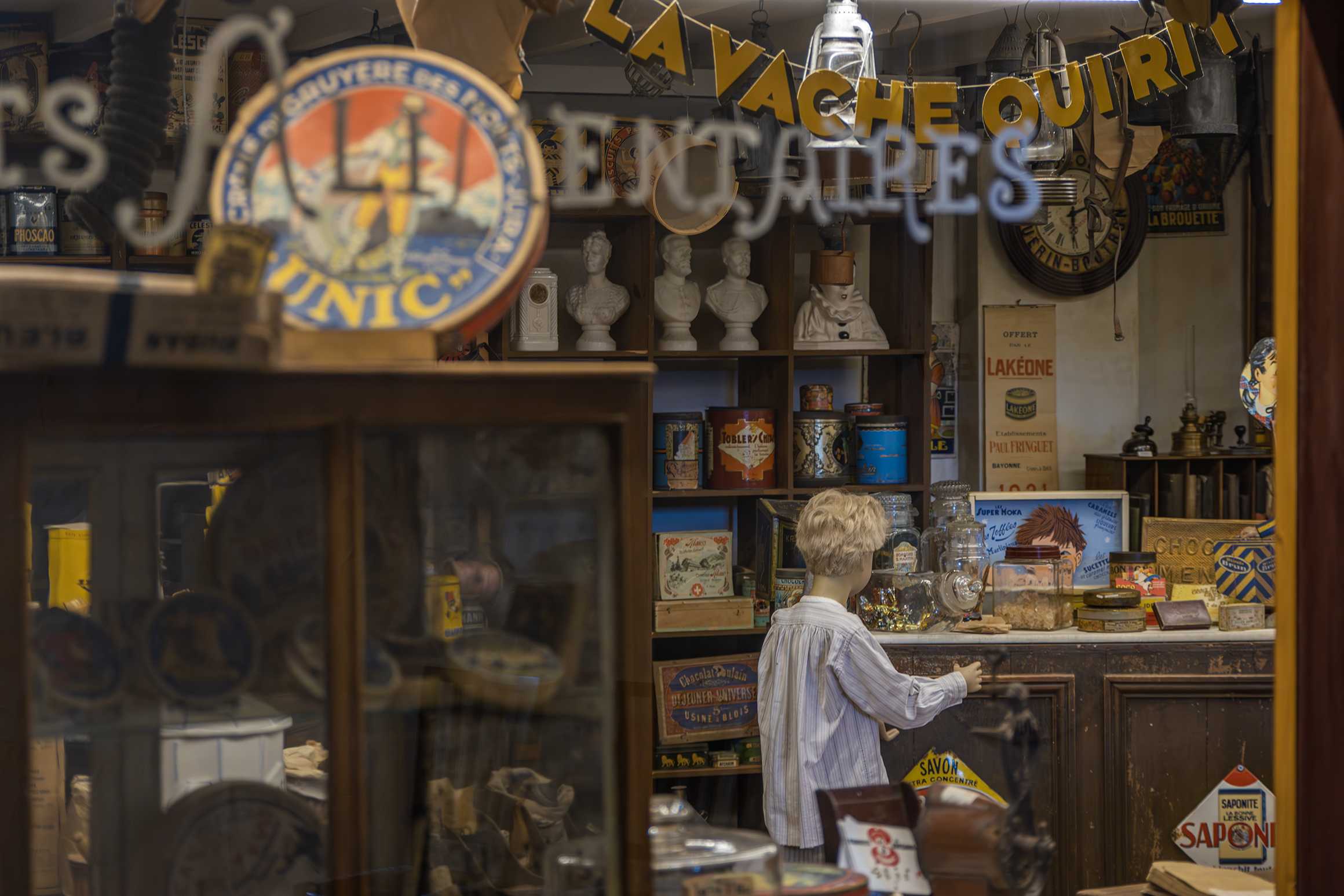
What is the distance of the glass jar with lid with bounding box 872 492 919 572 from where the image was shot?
393 centimetres

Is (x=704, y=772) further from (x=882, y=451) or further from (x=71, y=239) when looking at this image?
(x=71, y=239)

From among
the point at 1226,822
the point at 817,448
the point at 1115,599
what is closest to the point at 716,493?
the point at 817,448

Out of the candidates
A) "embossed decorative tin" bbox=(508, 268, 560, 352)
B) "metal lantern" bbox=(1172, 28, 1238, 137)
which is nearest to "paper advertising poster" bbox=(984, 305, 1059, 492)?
"embossed decorative tin" bbox=(508, 268, 560, 352)

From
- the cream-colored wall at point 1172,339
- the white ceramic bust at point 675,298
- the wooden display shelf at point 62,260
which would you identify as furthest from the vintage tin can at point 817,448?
the wooden display shelf at point 62,260

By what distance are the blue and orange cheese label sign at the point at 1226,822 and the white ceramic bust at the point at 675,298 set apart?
2.24 metres

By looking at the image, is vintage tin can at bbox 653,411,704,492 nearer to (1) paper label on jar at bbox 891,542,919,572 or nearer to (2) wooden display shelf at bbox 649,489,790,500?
(2) wooden display shelf at bbox 649,489,790,500

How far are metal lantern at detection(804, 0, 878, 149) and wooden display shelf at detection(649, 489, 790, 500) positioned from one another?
81.0 inches

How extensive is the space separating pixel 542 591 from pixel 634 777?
0.19 m

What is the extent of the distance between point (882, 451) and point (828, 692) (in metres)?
1.85

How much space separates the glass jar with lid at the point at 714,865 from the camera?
119cm

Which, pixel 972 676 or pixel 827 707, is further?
pixel 972 676

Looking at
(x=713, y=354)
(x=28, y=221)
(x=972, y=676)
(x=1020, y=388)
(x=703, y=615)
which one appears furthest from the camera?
(x=1020, y=388)

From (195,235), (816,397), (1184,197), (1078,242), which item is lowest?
(816,397)

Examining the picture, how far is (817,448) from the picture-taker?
4.68 metres
